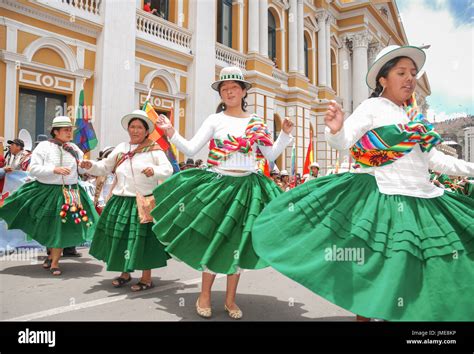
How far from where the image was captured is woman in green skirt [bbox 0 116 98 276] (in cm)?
542

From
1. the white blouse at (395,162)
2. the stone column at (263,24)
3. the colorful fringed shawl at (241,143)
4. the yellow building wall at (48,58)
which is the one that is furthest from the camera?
the stone column at (263,24)

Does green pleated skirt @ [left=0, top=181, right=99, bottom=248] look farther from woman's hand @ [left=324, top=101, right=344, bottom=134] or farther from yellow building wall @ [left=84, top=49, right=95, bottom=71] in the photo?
yellow building wall @ [left=84, top=49, right=95, bottom=71]

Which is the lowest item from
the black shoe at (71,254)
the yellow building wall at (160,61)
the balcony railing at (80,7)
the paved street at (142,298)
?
the paved street at (142,298)

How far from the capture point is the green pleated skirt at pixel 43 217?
5434mm

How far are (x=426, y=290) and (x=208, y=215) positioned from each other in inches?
69.4

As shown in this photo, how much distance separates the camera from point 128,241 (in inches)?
177

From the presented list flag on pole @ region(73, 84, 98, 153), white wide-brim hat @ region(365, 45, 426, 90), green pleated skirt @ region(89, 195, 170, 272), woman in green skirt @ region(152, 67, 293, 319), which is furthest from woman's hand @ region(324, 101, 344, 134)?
flag on pole @ region(73, 84, 98, 153)

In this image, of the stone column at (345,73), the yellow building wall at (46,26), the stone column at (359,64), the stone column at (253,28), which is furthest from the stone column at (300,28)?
the yellow building wall at (46,26)

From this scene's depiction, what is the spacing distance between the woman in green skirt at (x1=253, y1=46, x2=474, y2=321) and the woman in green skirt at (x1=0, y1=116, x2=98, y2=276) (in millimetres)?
3661

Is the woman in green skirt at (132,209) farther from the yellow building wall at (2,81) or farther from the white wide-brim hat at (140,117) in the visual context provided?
the yellow building wall at (2,81)

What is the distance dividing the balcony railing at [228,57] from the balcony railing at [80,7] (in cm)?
529

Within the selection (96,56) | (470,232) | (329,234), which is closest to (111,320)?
(329,234)

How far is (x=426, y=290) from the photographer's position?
2215mm
